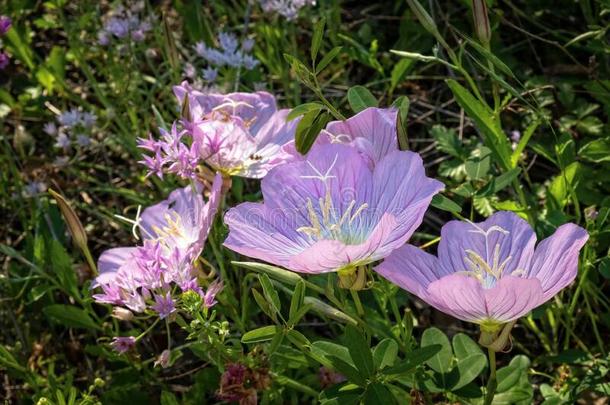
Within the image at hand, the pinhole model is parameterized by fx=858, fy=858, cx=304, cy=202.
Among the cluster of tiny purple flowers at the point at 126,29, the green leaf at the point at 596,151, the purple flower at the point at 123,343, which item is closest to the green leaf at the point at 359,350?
the purple flower at the point at 123,343

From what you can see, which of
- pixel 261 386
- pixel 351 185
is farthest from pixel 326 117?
pixel 261 386

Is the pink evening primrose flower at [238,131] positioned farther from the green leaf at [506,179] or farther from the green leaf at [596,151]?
the green leaf at [596,151]

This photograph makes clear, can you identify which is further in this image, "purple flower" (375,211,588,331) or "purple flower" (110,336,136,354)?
"purple flower" (110,336,136,354)

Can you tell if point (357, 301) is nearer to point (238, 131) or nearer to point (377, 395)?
point (377, 395)

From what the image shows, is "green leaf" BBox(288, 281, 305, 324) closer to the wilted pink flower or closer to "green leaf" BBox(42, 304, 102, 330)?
the wilted pink flower

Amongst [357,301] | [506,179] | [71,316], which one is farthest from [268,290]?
[71,316]

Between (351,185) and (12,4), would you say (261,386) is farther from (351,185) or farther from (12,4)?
(12,4)

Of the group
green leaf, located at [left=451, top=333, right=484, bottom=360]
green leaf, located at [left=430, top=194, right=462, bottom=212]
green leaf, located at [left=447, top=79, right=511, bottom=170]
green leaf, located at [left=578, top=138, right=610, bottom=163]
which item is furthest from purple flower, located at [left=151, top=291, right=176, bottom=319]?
green leaf, located at [left=578, top=138, right=610, bottom=163]
